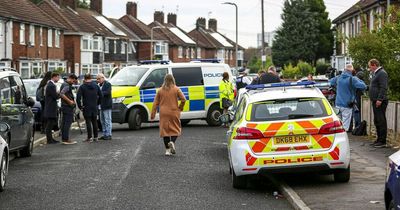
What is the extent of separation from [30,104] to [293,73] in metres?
49.6

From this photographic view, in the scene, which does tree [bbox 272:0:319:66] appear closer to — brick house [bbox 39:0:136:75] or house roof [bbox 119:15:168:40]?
brick house [bbox 39:0:136:75]

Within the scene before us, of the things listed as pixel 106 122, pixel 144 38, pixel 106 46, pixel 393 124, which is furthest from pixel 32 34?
pixel 393 124

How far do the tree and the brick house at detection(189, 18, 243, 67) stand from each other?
33.2m

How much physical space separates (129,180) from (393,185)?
6.04 metres

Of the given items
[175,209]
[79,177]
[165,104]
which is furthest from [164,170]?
[175,209]

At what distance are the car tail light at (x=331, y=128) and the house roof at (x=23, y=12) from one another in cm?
3838

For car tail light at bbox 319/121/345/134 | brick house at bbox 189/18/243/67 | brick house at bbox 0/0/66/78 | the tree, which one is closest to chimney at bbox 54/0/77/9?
brick house at bbox 0/0/66/78

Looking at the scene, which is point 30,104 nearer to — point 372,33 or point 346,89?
point 346,89

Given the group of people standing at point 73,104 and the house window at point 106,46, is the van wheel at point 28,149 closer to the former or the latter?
the group of people standing at point 73,104

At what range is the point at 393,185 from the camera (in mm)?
6742

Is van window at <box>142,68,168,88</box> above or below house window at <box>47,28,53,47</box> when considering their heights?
below

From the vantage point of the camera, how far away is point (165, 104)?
1578cm

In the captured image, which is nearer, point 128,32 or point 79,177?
point 79,177

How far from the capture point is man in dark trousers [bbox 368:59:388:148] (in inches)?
614
